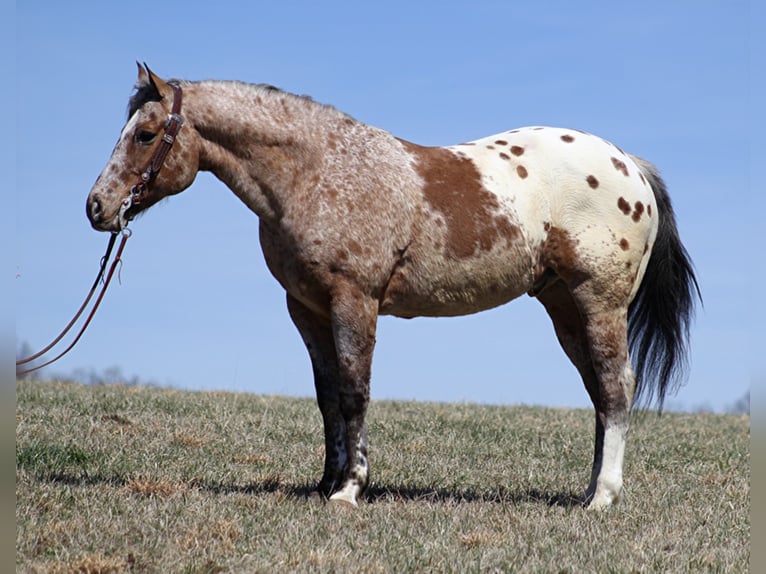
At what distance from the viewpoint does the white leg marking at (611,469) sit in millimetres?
6680

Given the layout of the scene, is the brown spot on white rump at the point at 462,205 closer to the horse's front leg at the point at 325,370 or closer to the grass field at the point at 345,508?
the horse's front leg at the point at 325,370

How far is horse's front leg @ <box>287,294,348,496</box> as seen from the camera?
6.53 meters

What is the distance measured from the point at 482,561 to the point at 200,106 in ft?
11.0

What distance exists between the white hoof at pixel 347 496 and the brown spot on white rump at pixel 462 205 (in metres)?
1.65

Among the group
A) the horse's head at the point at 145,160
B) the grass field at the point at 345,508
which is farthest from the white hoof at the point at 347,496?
the horse's head at the point at 145,160

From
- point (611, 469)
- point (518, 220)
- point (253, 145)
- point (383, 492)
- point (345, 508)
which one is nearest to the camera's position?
point (345, 508)

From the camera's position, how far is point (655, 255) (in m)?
7.50

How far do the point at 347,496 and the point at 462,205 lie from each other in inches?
80.6

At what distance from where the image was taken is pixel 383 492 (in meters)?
6.85

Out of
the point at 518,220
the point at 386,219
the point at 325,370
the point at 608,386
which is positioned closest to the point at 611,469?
the point at 608,386

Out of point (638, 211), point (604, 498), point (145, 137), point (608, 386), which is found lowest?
point (604, 498)

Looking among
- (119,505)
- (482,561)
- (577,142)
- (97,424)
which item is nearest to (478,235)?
(577,142)

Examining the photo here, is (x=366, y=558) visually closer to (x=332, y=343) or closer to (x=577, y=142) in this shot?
(x=332, y=343)

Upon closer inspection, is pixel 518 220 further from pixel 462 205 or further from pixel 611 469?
pixel 611 469
